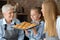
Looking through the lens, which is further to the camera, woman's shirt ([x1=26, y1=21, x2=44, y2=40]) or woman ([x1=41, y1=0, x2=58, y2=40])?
woman's shirt ([x1=26, y1=21, x2=44, y2=40])

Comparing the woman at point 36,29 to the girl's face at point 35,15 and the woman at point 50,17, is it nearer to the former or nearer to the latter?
the girl's face at point 35,15

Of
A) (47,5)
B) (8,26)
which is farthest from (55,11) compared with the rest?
(8,26)

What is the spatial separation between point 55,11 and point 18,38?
83 centimetres

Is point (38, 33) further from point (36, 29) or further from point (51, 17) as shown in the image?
point (51, 17)

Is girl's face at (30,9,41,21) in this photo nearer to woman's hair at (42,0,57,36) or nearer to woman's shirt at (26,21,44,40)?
woman's shirt at (26,21,44,40)

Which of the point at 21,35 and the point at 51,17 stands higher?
the point at 51,17

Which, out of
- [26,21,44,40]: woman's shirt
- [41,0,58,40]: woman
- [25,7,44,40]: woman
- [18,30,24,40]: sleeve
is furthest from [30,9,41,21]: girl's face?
[41,0,58,40]: woman

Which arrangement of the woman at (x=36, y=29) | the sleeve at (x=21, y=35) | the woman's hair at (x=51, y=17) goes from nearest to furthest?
the woman's hair at (x=51, y=17) < the woman at (x=36, y=29) < the sleeve at (x=21, y=35)

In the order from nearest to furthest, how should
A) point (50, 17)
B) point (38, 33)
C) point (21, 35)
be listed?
point (50, 17) → point (38, 33) → point (21, 35)

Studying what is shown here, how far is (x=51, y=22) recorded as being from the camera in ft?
7.53

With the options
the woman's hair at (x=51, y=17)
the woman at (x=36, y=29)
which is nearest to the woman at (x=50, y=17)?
the woman's hair at (x=51, y=17)

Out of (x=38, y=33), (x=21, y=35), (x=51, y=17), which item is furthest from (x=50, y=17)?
(x=21, y=35)

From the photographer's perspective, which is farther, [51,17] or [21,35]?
[21,35]

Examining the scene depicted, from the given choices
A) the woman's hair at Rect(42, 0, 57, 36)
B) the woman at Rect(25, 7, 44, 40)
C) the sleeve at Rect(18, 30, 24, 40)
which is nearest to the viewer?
the woman's hair at Rect(42, 0, 57, 36)
